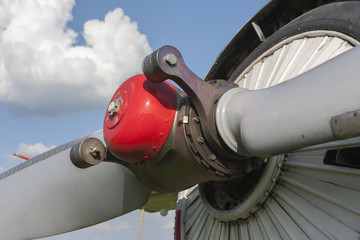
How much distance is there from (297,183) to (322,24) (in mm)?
1388

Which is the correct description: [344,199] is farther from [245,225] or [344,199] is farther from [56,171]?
[56,171]

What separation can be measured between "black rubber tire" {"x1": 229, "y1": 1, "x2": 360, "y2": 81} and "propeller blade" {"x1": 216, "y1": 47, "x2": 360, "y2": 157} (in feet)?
3.77

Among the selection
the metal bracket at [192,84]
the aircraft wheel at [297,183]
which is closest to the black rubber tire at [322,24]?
the aircraft wheel at [297,183]

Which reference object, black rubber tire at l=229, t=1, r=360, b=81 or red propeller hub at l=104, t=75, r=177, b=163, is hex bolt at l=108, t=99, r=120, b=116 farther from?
black rubber tire at l=229, t=1, r=360, b=81

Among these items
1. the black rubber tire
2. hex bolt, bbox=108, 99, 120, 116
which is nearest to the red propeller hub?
hex bolt, bbox=108, 99, 120, 116

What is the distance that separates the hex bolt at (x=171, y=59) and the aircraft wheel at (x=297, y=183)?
1141 mm

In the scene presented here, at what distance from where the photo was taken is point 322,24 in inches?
139

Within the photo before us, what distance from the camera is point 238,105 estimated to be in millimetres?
2621

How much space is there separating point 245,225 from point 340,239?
35.2 inches

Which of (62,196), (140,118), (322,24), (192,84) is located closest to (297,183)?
(192,84)

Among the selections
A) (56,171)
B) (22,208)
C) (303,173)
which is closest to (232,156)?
(303,173)

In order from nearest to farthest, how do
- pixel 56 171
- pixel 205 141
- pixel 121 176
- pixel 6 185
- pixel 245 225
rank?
pixel 205 141
pixel 245 225
pixel 121 176
pixel 56 171
pixel 6 185

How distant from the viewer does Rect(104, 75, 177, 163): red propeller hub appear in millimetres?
2793

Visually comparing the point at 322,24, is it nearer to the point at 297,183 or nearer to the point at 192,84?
the point at 297,183
